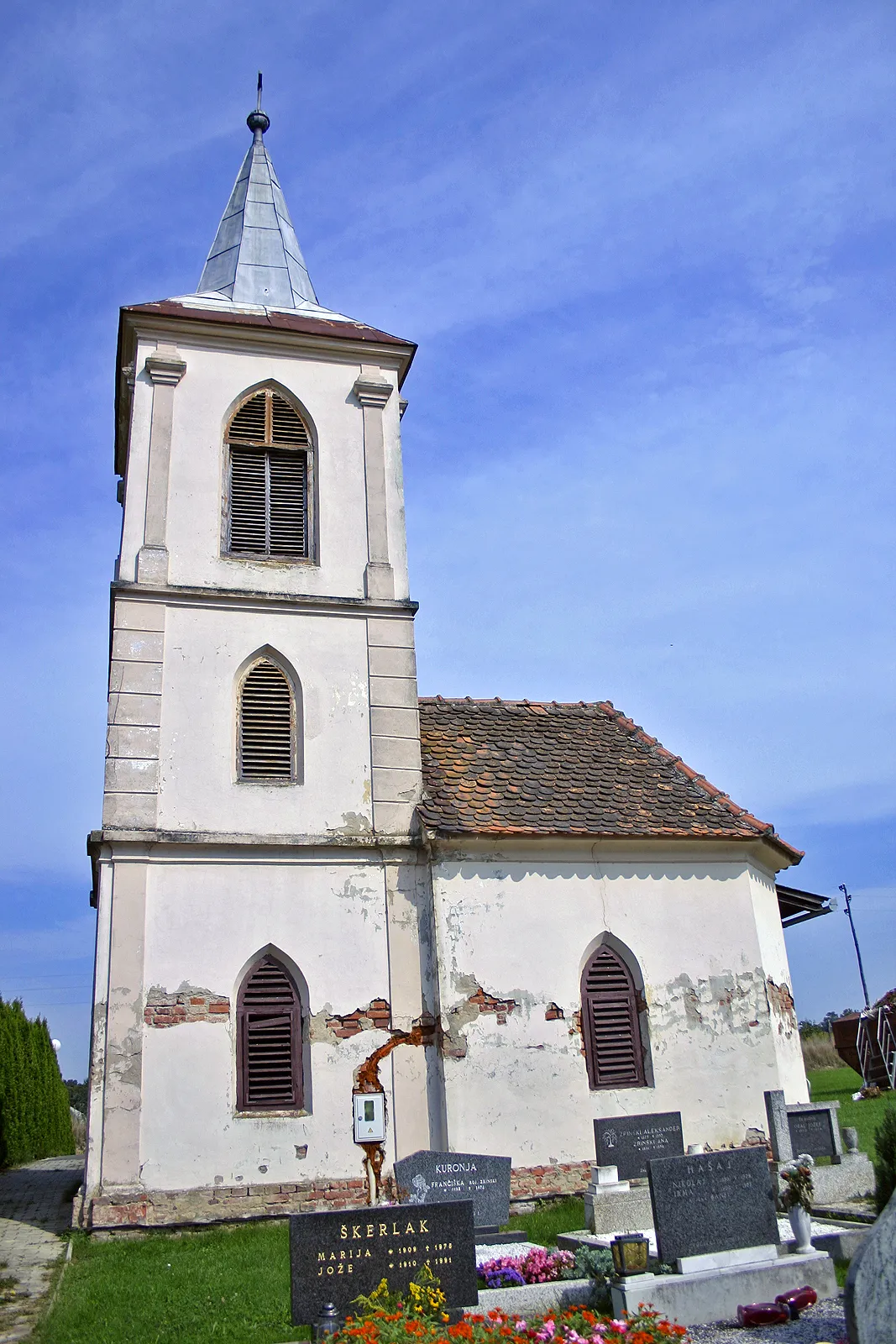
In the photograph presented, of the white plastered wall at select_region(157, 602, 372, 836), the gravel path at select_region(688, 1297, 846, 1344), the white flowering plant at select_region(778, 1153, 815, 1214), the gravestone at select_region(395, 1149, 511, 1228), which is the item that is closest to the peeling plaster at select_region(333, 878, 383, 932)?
the white plastered wall at select_region(157, 602, 372, 836)

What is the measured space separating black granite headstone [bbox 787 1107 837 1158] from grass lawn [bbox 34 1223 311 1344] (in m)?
5.83

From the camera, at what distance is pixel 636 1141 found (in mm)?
12336

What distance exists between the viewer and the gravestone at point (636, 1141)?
40.0 feet

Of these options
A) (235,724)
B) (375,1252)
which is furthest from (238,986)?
(375,1252)

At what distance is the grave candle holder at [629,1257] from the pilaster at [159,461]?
33.2 feet

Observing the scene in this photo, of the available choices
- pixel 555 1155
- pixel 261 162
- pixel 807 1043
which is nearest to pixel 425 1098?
pixel 555 1155

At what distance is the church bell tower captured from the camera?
503 inches

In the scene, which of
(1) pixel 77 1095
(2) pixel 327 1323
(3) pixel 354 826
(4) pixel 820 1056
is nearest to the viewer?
(2) pixel 327 1323

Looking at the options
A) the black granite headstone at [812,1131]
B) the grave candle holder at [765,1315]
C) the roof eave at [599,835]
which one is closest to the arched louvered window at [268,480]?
the roof eave at [599,835]

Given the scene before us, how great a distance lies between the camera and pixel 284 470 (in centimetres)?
1670

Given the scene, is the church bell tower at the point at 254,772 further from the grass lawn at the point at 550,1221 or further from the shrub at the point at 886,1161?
the shrub at the point at 886,1161

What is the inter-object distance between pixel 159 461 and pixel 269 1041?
26.8ft

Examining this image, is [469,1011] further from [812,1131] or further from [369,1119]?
[812,1131]

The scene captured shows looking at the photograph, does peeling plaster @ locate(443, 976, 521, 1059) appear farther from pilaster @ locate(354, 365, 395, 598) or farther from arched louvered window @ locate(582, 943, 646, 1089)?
pilaster @ locate(354, 365, 395, 598)
